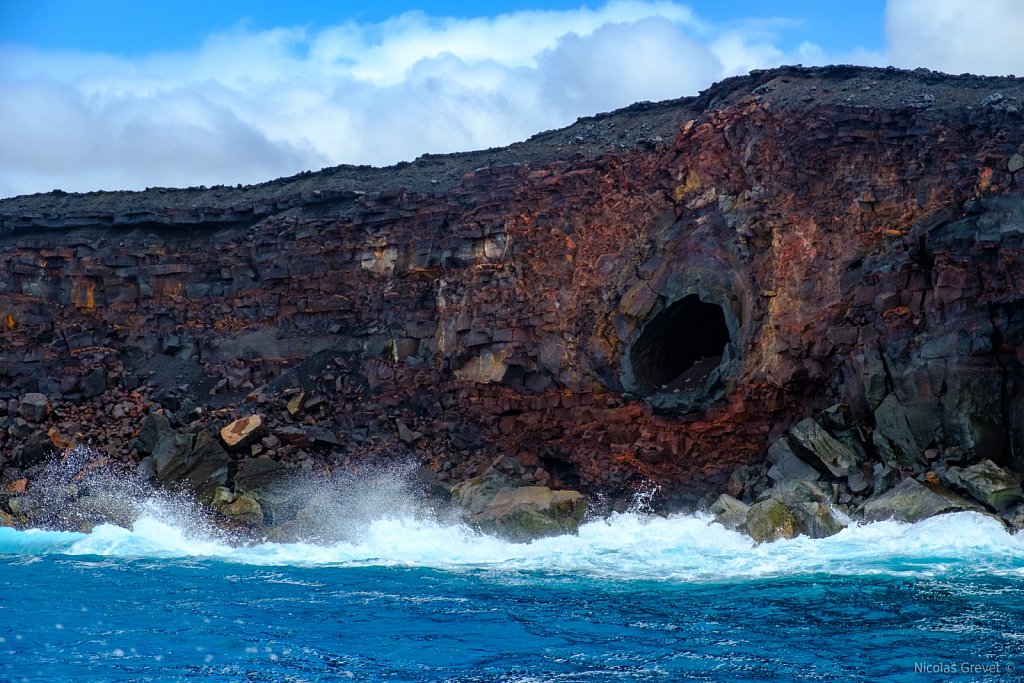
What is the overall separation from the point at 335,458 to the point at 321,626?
1392 cm

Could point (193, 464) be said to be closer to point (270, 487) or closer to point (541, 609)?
point (270, 487)

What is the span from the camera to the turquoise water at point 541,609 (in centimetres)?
1173

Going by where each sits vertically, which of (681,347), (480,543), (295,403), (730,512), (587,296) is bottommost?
(480,543)

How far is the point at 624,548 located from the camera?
1977 centimetres

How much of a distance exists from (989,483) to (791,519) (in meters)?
3.70

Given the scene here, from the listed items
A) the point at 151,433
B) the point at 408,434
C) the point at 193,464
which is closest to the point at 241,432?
the point at 193,464

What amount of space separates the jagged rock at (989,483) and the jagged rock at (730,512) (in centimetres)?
388

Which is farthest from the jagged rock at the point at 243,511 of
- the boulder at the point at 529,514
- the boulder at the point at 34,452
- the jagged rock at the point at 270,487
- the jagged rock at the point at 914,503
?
the jagged rock at the point at 914,503

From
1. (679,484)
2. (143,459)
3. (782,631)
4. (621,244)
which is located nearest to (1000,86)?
(621,244)

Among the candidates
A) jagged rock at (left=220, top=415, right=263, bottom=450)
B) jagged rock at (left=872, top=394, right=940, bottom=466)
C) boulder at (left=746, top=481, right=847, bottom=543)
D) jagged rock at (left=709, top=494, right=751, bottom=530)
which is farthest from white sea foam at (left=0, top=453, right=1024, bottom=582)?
jagged rock at (left=872, top=394, right=940, bottom=466)

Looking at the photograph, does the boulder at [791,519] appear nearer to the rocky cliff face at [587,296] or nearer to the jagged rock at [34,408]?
the rocky cliff face at [587,296]

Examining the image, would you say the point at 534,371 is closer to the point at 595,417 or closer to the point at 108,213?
the point at 595,417

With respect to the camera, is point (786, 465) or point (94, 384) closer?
point (786, 465)

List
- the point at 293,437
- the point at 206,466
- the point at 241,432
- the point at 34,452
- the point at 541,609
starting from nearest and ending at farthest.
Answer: the point at 541,609
the point at 206,466
the point at 241,432
the point at 293,437
the point at 34,452
